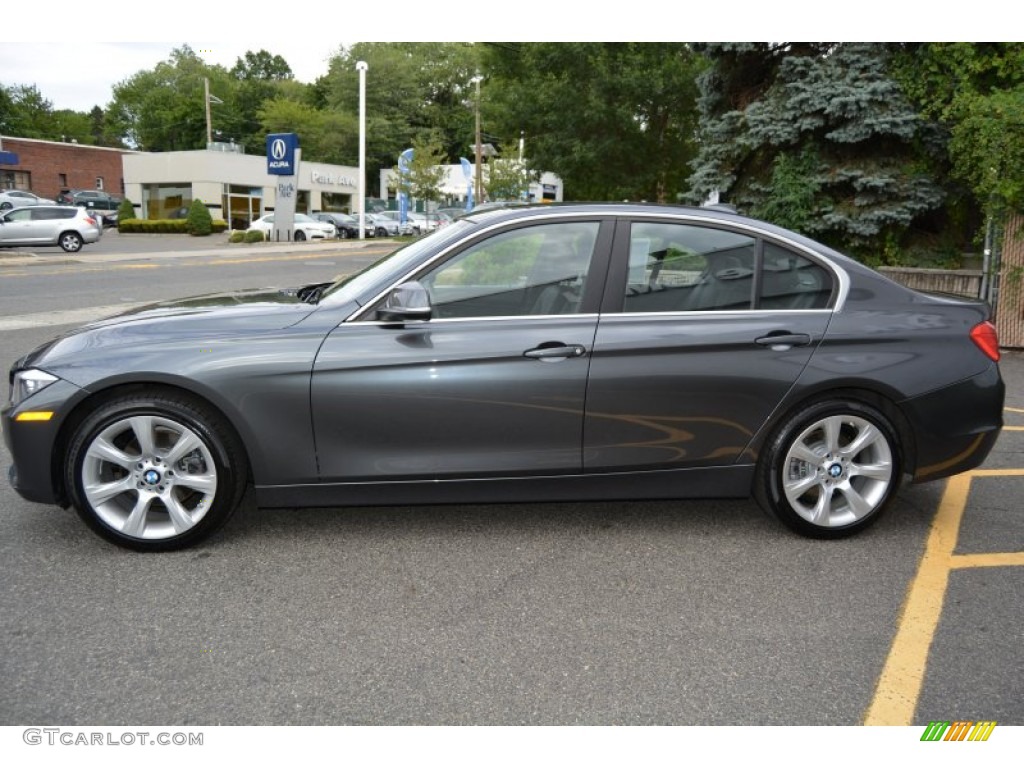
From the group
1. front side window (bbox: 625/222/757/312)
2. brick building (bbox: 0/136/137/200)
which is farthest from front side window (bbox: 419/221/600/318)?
brick building (bbox: 0/136/137/200)

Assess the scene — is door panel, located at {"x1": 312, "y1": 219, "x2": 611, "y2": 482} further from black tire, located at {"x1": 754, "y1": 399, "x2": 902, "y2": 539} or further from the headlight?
the headlight

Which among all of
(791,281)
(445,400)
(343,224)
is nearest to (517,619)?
(445,400)

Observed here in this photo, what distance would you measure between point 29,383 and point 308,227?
40.8 metres

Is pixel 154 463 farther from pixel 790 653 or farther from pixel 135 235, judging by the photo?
pixel 135 235

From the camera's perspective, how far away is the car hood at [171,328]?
156 inches

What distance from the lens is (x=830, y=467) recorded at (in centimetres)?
429

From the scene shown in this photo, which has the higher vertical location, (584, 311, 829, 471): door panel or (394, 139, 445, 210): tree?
(394, 139, 445, 210): tree

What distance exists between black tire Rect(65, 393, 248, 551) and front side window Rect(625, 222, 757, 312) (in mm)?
2056

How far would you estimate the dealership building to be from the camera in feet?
176

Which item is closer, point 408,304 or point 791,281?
point 408,304

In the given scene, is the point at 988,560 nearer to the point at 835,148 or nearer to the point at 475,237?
the point at 475,237

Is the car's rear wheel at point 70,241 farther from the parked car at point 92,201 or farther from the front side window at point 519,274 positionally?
the front side window at point 519,274

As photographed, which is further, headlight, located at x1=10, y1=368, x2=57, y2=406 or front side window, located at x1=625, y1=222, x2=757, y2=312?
front side window, located at x1=625, y1=222, x2=757, y2=312

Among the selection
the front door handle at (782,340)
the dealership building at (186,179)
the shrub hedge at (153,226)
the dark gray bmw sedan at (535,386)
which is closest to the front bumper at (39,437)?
the dark gray bmw sedan at (535,386)
